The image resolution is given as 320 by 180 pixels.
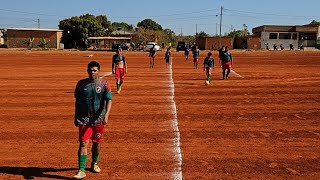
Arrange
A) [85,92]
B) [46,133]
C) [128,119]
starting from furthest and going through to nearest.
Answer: [128,119] < [46,133] < [85,92]

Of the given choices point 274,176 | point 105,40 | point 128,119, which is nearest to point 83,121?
point 274,176

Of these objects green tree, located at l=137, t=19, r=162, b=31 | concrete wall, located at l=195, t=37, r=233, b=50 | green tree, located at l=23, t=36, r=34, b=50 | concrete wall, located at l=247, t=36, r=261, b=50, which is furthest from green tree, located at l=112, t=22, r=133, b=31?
concrete wall, located at l=247, t=36, r=261, b=50

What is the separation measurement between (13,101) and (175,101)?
201 inches

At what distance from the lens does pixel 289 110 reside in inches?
463

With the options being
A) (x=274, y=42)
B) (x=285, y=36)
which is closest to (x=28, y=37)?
(x=274, y=42)

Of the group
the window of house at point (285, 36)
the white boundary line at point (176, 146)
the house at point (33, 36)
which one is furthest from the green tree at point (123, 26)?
the white boundary line at point (176, 146)

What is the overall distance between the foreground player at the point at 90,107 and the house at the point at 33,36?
66.9m

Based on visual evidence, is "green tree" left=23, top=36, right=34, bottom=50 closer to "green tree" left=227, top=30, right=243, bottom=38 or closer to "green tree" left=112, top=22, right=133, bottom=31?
"green tree" left=112, top=22, right=133, bottom=31

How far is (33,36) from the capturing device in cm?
7175

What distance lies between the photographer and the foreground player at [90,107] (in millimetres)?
6020

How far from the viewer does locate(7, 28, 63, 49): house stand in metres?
70.9

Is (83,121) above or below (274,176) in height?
above

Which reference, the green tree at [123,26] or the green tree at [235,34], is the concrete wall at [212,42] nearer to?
the green tree at [235,34]

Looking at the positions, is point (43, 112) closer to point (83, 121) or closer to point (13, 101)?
point (13, 101)
